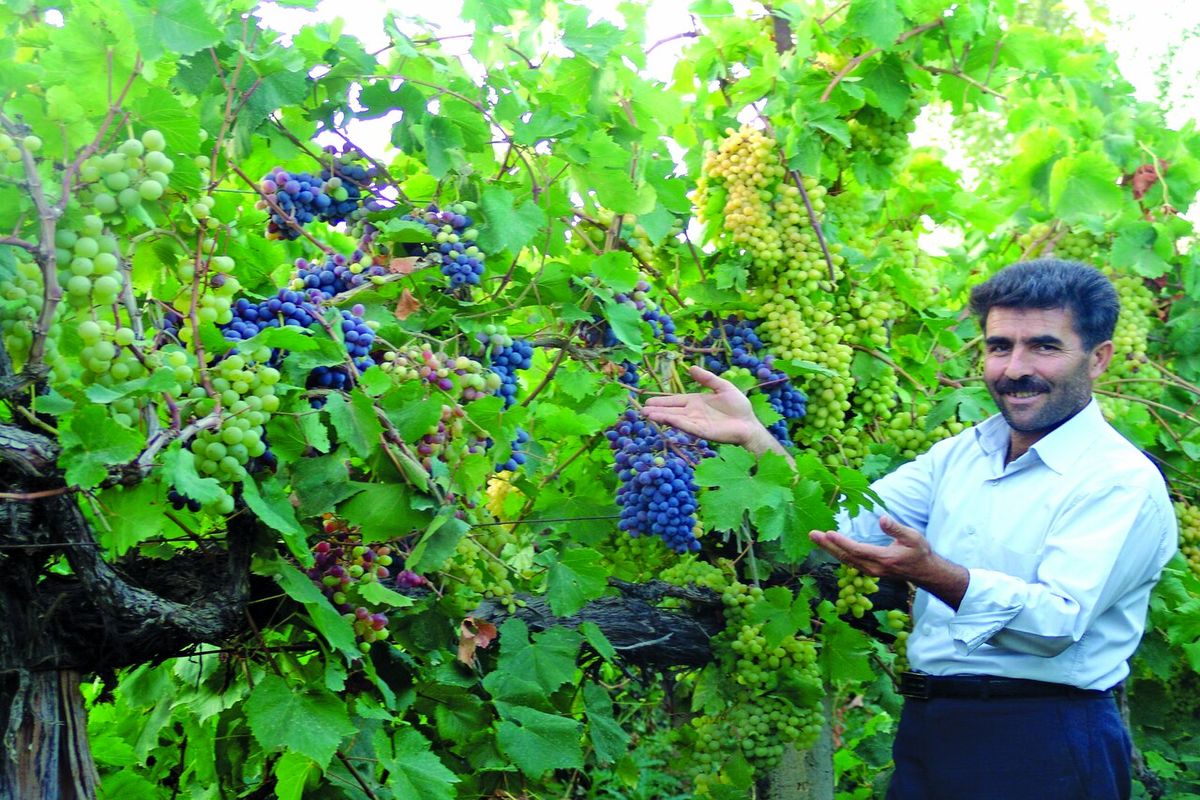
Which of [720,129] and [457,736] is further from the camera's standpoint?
[720,129]

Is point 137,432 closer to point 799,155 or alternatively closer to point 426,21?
point 426,21

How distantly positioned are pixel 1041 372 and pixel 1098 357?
21 centimetres

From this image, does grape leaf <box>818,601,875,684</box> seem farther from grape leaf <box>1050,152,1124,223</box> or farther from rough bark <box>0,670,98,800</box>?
rough bark <box>0,670,98,800</box>

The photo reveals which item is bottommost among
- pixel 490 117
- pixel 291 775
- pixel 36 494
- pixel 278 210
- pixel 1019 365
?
pixel 291 775

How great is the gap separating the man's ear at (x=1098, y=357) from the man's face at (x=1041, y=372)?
11 millimetres

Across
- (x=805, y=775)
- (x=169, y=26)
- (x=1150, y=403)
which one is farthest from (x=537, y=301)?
(x=1150, y=403)

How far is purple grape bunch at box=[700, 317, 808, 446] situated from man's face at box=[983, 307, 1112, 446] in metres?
0.55

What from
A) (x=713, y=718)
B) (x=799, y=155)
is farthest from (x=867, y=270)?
(x=713, y=718)

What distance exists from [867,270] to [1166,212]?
1.10 m

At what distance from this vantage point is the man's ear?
288cm

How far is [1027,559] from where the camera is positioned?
2.68 m

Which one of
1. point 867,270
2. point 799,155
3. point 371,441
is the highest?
point 799,155

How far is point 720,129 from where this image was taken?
11.5 feet

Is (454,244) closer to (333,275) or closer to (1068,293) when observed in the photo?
(333,275)
